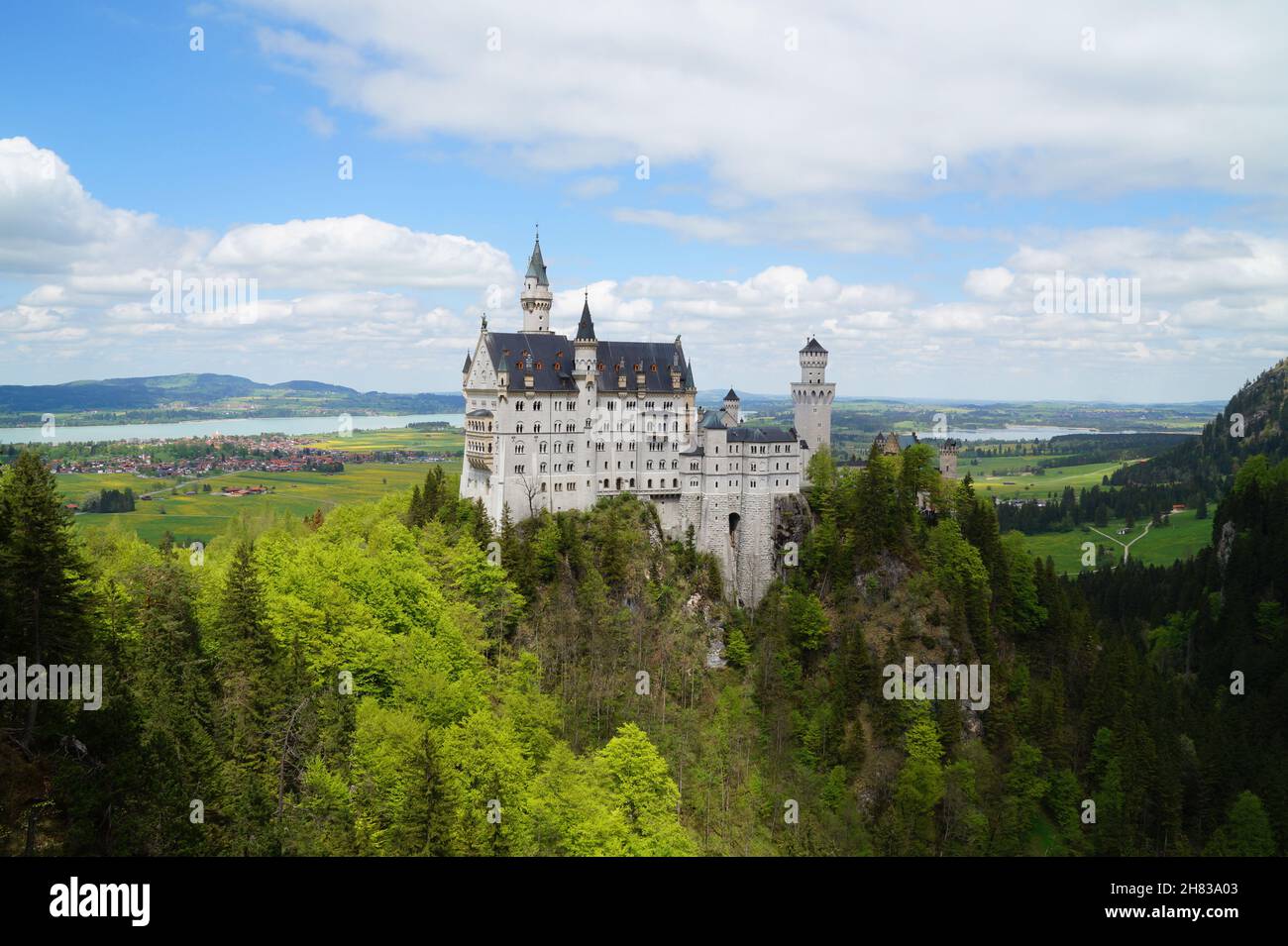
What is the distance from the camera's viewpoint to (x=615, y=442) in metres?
84.8

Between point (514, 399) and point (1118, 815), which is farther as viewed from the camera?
point (514, 399)

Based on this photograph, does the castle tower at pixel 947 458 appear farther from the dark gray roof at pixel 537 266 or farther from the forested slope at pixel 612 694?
the dark gray roof at pixel 537 266

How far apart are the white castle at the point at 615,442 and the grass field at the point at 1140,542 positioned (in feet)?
323

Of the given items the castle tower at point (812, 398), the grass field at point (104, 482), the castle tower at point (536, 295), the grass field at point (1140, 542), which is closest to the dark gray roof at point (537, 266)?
the castle tower at point (536, 295)

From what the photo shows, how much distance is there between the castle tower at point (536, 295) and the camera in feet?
289

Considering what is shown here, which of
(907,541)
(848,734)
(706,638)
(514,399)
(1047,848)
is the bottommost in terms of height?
(1047,848)

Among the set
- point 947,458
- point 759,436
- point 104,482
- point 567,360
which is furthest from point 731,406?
point 104,482

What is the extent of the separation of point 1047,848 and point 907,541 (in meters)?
27.5

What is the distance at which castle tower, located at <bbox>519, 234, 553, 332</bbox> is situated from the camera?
88.1 meters

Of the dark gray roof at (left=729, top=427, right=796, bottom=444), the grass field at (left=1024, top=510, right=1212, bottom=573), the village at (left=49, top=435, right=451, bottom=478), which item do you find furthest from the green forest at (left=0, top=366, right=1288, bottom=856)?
the village at (left=49, top=435, right=451, bottom=478)

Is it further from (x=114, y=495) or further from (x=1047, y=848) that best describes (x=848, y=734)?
(x=114, y=495)

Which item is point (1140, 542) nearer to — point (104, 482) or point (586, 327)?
point (586, 327)

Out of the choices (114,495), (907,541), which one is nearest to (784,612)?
(907,541)
